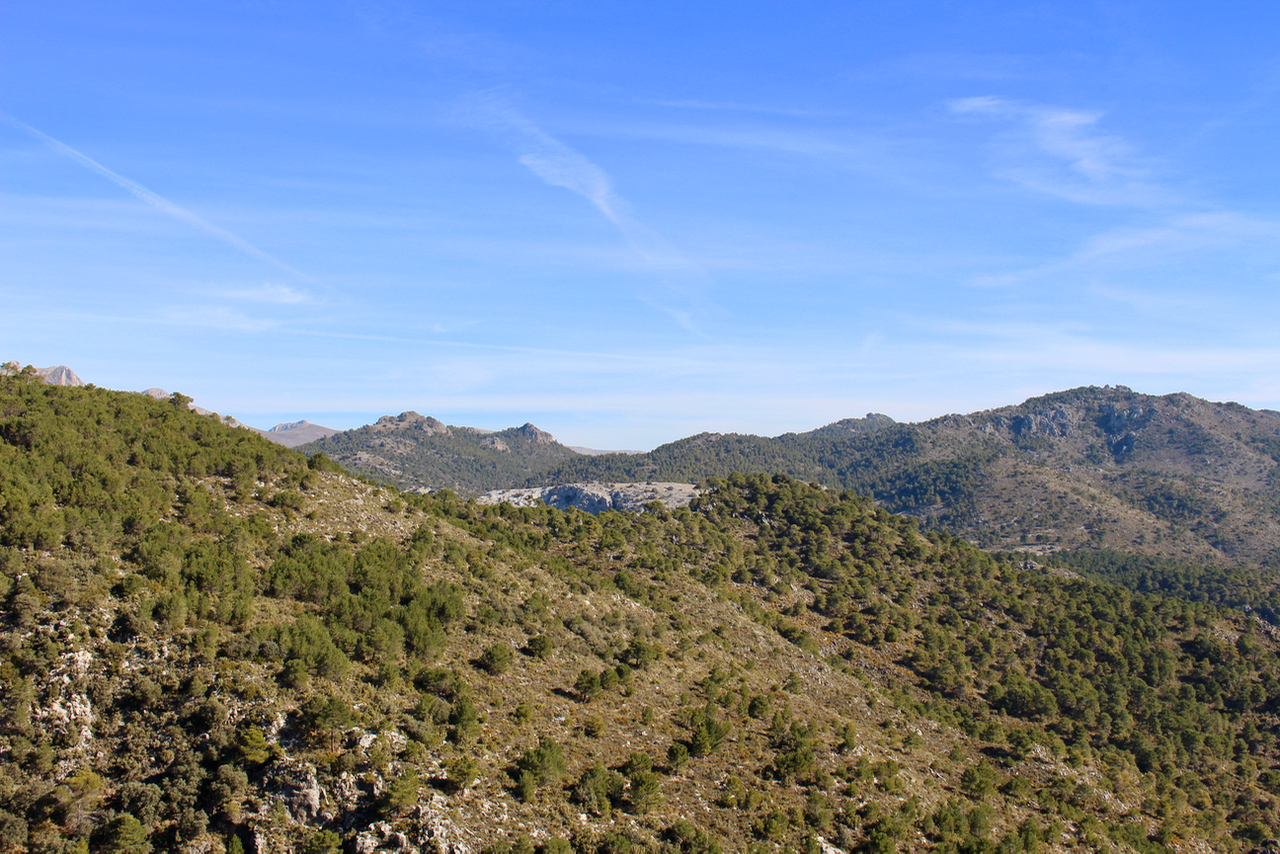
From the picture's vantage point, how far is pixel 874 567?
88.6 metres

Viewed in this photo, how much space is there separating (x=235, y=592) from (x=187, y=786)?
1074 cm

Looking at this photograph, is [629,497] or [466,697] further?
[629,497]

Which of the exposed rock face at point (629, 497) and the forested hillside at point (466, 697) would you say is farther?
the exposed rock face at point (629, 497)

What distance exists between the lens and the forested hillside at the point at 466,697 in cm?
2283

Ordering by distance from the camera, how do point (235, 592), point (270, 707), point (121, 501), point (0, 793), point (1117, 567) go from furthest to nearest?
point (1117, 567) → point (121, 501) → point (235, 592) → point (270, 707) → point (0, 793)

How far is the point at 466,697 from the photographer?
98.1 feet

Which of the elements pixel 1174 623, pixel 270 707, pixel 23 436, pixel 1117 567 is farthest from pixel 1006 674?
pixel 1117 567

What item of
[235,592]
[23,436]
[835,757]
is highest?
[23,436]

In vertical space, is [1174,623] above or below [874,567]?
below

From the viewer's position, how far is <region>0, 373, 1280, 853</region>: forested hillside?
74.9ft

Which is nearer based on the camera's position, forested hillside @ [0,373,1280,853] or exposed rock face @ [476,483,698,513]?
forested hillside @ [0,373,1280,853]

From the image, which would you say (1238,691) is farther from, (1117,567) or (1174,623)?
(1117,567)

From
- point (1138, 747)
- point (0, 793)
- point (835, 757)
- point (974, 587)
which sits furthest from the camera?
point (974, 587)

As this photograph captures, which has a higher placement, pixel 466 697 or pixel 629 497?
pixel 629 497
